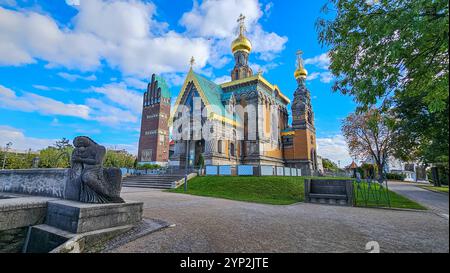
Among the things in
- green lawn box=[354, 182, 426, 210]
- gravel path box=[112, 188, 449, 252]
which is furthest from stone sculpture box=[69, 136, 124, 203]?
green lawn box=[354, 182, 426, 210]

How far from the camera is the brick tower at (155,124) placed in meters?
56.2

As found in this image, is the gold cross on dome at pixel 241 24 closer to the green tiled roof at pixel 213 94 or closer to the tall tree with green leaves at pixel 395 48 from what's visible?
the green tiled roof at pixel 213 94

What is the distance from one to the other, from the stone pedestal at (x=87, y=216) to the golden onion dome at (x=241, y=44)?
3858cm

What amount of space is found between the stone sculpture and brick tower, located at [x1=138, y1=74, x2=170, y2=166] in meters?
51.4

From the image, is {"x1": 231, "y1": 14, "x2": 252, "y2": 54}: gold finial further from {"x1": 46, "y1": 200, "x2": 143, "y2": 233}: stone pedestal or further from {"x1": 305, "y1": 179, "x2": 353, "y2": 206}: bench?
{"x1": 46, "y1": 200, "x2": 143, "y2": 233}: stone pedestal

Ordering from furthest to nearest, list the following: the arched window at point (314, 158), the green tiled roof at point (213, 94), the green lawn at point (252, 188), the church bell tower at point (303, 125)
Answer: the arched window at point (314, 158), the church bell tower at point (303, 125), the green tiled roof at point (213, 94), the green lawn at point (252, 188)

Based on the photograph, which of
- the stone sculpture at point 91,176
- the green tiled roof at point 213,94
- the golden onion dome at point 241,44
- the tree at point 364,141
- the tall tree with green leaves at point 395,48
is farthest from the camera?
the golden onion dome at point 241,44

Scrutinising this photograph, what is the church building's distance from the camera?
1182 inches

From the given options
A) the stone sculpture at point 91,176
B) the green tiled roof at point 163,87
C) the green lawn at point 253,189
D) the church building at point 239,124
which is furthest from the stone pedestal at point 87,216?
the green tiled roof at point 163,87

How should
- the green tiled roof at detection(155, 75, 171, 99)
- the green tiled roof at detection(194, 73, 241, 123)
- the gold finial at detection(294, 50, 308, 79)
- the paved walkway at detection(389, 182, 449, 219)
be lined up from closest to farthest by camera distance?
the paved walkway at detection(389, 182, 449, 219)
the green tiled roof at detection(194, 73, 241, 123)
the gold finial at detection(294, 50, 308, 79)
the green tiled roof at detection(155, 75, 171, 99)

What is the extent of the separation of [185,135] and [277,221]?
26.7m
